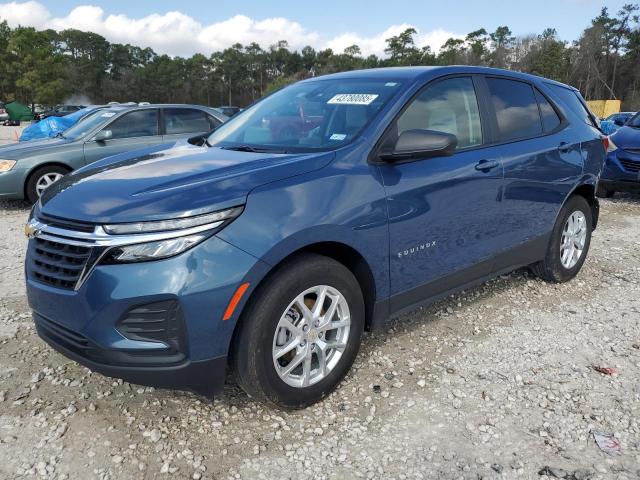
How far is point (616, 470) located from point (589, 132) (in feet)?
10.4

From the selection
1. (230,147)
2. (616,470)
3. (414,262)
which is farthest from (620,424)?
(230,147)

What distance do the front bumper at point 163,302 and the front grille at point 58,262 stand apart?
0.05 metres

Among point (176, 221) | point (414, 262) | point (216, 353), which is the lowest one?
point (216, 353)

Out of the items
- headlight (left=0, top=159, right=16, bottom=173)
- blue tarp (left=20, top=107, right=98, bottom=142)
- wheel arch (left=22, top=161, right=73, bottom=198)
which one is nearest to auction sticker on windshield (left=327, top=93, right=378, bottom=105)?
wheel arch (left=22, top=161, right=73, bottom=198)

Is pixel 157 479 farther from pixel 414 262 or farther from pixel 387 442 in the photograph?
pixel 414 262

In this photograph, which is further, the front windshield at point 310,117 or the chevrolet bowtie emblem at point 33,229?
the front windshield at point 310,117

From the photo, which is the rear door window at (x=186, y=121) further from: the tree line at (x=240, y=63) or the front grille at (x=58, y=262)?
the tree line at (x=240, y=63)

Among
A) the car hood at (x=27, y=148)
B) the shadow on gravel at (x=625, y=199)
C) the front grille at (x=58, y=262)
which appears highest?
the car hood at (x=27, y=148)

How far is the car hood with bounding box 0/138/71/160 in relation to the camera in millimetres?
7539

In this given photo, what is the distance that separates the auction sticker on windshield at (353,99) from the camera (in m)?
3.12

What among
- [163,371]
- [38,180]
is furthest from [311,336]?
[38,180]

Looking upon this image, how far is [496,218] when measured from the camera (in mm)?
3580

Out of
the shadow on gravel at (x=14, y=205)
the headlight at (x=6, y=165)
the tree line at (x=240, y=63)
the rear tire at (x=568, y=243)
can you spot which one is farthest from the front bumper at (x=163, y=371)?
the tree line at (x=240, y=63)

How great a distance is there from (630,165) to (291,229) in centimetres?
803
